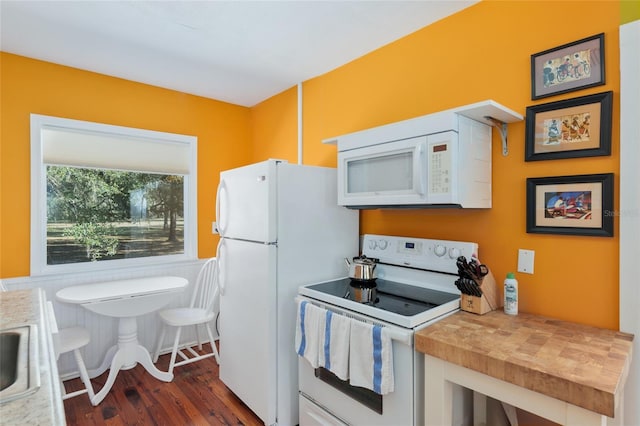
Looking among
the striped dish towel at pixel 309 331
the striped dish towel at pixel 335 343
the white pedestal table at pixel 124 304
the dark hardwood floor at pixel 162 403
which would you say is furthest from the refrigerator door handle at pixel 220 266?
the striped dish towel at pixel 335 343

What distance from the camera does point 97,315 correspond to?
2885mm

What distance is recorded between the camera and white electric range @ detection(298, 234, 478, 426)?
1.51m

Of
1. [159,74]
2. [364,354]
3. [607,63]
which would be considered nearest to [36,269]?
[159,74]

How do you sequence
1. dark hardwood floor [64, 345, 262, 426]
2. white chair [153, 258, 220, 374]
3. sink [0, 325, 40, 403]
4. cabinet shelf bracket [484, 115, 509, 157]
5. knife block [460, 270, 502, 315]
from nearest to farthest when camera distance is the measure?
sink [0, 325, 40, 403] < knife block [460, 270, 502, 315] < cabinet shelf bracket [484, 115, 509, 157] < dark hardwood floor [64, 345, 262, 426] < white chair [153, 258, 220, 374]

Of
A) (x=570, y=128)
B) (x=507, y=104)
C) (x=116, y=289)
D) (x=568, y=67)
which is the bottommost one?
(x=116, y=289)

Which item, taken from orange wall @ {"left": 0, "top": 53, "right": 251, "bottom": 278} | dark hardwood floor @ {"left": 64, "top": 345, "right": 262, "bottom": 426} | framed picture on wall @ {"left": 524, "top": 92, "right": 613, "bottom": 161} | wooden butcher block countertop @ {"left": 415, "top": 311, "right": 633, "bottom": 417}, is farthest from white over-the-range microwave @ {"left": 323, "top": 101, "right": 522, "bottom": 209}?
orange wall @ {"left": 0, "top": 53, "right": 251, "bottom": 278}

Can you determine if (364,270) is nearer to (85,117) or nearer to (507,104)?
(507,104)

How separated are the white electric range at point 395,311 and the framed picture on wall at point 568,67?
0.86 metres

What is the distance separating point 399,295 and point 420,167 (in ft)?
2.30

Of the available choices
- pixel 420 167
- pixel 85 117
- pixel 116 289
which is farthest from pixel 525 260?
pixel 85 117

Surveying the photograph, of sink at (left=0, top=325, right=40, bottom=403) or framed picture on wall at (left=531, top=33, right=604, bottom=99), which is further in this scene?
framed picture on wall at (left=531, top=33, right=604, bottom=99)

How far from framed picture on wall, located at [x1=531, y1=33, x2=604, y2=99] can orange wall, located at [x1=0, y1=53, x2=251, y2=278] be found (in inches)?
113

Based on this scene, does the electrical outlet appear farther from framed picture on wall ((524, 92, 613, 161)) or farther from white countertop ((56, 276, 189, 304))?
white countertop ((56, 276, 189, 304))

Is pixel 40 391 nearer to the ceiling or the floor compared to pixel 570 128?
nearer to the floor
